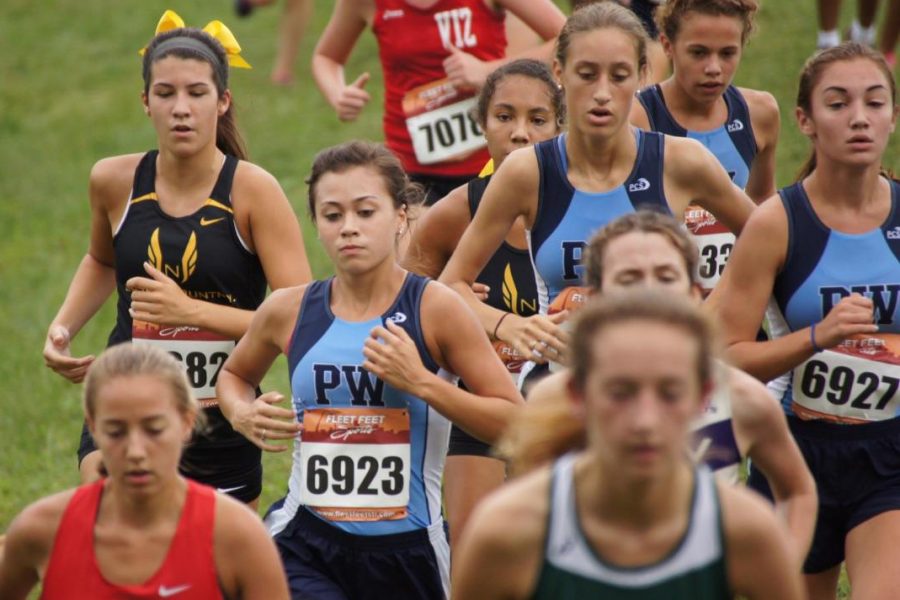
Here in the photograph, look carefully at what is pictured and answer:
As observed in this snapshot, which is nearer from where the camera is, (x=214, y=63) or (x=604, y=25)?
(x=604, y=25)

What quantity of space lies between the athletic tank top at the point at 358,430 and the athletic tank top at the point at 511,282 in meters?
1.29

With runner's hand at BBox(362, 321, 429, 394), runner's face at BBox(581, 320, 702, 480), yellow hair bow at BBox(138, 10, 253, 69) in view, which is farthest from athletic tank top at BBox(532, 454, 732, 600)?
yellow hair bow at BBox(138, 10, 253, 69)

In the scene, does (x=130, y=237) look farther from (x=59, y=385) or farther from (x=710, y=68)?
(x=59, y=385)

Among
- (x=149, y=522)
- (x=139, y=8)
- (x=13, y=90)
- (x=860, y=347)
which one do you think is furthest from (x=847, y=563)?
(x=139, y=8)

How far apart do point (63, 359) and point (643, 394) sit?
2.95m

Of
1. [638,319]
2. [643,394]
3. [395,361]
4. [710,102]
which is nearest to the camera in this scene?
[643,394]

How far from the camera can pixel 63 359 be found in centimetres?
541

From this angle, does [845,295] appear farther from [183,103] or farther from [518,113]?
[183,103]

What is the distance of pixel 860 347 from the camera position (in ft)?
16.2

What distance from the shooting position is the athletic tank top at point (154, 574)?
3.89m

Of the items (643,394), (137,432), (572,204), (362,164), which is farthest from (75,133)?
(643,394)

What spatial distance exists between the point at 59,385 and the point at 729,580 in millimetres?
7701

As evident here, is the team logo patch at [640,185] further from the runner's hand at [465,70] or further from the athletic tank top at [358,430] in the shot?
the runner's hand at [465,70]

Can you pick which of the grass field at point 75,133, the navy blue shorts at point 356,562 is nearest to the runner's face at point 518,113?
the navy blue shorts at point 356,562
